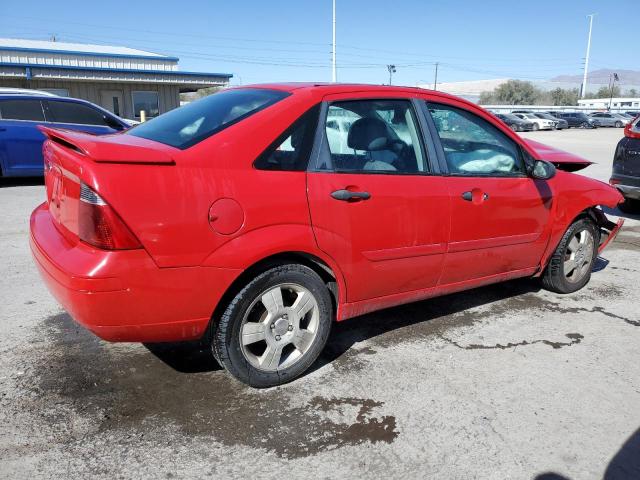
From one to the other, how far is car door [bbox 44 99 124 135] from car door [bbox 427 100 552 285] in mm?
8147

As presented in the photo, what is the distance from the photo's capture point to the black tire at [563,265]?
4.53m

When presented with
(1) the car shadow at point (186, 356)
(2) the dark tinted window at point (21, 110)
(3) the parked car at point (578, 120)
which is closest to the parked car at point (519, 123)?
(3) the parked car at point (578, 120)

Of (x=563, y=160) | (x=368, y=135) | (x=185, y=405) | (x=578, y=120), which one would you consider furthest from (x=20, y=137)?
(x=578, y=120)

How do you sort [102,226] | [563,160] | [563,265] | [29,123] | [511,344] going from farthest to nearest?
[29,123], [563,160], [563,265], [511,344], [102,226]

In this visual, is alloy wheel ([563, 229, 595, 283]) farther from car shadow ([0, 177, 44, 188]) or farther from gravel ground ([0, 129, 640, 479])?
car shadow ([0, 177, 44, 188])

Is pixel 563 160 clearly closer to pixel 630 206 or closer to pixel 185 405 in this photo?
pixel 185 405

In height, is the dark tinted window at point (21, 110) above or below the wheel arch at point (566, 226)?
above

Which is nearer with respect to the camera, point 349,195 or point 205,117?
point 349,195

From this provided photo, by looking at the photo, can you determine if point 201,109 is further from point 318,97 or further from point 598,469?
point 598,469

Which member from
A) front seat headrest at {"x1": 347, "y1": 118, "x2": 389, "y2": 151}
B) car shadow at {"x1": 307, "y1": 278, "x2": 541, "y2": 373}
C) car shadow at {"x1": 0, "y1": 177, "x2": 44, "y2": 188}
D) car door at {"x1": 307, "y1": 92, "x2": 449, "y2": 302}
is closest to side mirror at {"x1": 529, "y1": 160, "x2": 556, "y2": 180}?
car door at {"x1": 307, "y1": 92, "x2": 449, "y2": 302}

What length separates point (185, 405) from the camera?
9.39 feet

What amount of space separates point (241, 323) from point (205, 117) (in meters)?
1.25

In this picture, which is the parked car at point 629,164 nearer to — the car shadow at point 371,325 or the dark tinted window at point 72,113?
the car shadow at point 371,325

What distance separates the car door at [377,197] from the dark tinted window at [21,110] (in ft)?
29.1
